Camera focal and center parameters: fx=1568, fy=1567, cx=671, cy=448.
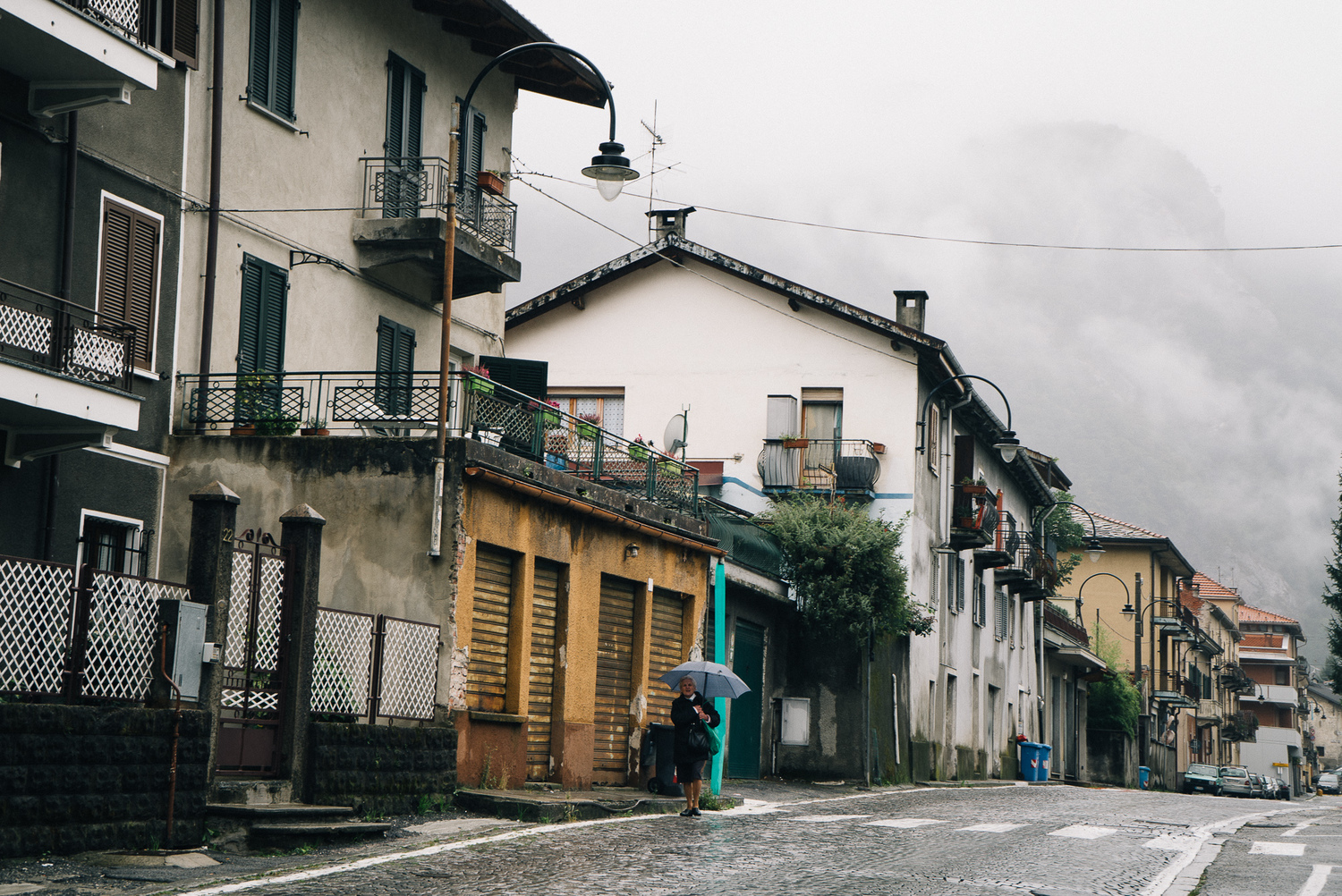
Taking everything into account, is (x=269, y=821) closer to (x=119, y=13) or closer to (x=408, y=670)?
(x=408, y=670)

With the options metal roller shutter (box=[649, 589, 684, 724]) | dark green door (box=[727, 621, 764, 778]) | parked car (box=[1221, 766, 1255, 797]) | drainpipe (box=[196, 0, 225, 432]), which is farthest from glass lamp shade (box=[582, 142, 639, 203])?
parked car (box=[1221, 766, 1255, 797])

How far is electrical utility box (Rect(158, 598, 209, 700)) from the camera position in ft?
39.5

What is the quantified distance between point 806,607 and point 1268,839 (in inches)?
464

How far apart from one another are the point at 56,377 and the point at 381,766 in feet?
14.9

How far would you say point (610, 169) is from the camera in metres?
16.6

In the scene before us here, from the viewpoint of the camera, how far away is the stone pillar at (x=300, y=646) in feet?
44.2

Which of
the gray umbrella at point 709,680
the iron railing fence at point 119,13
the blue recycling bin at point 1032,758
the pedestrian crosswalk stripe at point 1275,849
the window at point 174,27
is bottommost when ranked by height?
the blue recycling bin at point 1032,758

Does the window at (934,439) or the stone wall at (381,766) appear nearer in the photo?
the stone wall at (381,766)

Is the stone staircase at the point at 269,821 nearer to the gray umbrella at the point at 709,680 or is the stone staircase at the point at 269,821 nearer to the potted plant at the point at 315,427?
the potted plant at the point at 315,427

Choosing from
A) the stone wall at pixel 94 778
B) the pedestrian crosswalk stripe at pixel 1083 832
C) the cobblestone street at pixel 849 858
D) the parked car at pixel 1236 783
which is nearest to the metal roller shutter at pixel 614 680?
the cobblestone street at pixel 849 858

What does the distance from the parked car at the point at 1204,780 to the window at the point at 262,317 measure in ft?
160

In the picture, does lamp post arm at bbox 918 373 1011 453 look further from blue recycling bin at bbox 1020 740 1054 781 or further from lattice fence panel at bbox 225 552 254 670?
lattice fence panel at bbox 225 552 254 670

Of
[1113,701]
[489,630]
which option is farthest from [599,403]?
[1113,701]

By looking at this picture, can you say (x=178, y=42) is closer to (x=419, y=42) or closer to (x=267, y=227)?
(x=267, y=227)
